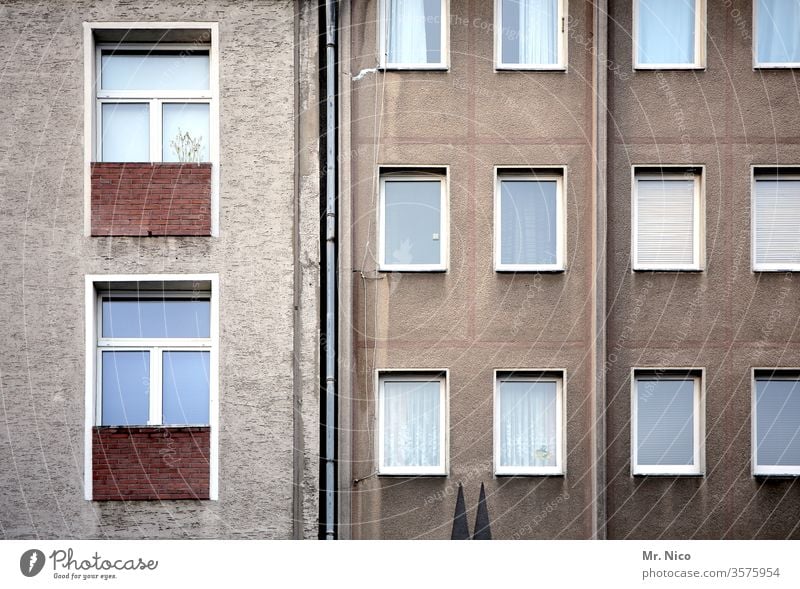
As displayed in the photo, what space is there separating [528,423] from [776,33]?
634 centimetres

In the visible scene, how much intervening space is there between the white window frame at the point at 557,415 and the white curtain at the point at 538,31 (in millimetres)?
4220

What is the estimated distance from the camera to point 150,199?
16625 mm

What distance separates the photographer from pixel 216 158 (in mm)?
16812

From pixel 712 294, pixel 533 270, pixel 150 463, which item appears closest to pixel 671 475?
pixel 712 294

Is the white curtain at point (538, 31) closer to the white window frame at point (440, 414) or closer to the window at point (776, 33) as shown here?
the window at point (776, 33)

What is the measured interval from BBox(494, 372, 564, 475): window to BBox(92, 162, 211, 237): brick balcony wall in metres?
4.55

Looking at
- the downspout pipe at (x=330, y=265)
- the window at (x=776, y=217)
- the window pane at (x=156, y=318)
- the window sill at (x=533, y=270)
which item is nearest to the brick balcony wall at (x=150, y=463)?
the window pane at (x=156, y=318)

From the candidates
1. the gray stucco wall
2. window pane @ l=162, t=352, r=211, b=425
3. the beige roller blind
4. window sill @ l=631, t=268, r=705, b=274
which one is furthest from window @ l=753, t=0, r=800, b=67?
window pane @ l=162, t=352, r=211, b=425

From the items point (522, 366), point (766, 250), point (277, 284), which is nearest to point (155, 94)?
point (277, 284)

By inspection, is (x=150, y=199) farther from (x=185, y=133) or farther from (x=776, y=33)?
(x=776, y=33)

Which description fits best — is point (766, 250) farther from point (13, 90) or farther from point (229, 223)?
point (13, 90)

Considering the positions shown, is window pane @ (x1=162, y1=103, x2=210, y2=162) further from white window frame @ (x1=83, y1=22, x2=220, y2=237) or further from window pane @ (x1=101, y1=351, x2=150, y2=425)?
window pane @ (x1=101, y1=351, x2=150, y2=425)

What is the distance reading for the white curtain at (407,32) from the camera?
17.1 metres

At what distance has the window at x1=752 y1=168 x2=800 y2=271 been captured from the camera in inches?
668
